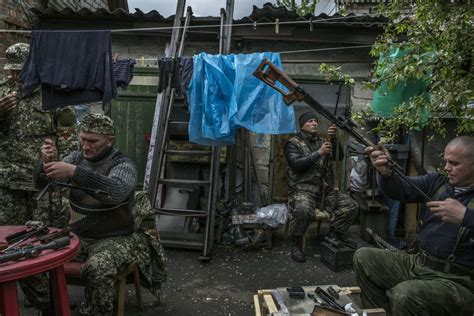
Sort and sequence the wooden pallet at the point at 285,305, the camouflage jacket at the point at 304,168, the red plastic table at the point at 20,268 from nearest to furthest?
the red plastic table at the point at 20,268, the wooden pallet at the point at 285,305, the camouflage jacket at the point at 304,168

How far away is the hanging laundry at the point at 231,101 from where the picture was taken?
192 inches

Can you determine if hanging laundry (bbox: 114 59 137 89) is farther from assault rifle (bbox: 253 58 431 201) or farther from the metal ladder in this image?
assault rifle (bbox: 253 58 431 201)

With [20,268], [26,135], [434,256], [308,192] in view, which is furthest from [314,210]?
[20,268]

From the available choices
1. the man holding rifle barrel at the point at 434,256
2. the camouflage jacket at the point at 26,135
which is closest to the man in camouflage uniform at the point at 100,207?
the camouflage jacket at the point at 26,135

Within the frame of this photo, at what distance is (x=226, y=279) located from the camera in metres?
4.70

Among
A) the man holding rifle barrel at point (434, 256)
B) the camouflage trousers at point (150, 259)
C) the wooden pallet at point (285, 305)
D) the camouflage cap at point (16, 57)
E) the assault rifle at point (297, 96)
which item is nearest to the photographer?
the wooden pallet at point (285, 305)

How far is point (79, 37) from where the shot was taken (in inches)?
160

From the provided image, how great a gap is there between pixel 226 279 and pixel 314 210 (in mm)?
1549

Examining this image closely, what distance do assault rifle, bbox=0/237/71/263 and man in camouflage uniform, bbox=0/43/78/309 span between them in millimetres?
1033

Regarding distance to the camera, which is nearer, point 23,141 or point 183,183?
point 23,141

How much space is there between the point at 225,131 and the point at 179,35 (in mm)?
1781

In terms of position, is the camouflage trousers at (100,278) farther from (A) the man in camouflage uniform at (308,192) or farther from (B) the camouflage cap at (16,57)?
(A) the man in camouflage uniform at (308,192)

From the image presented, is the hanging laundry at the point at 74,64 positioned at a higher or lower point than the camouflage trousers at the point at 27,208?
higher

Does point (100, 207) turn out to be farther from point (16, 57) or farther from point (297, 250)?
point (297, 250)
